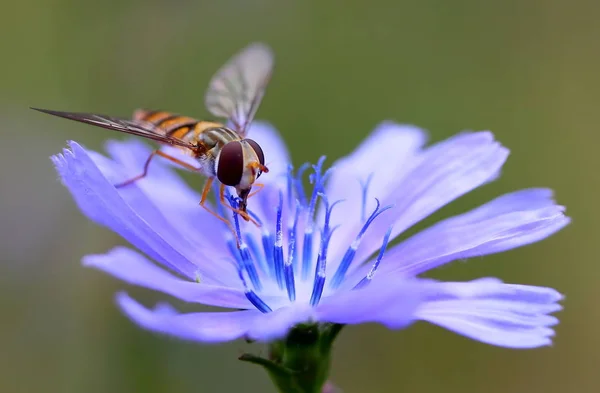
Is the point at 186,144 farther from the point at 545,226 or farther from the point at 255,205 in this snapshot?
the point at 545,226

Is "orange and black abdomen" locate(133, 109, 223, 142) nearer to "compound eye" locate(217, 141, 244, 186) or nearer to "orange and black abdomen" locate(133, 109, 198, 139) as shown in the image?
"orange and black abdomen" locate(133, 109, 198, 139)

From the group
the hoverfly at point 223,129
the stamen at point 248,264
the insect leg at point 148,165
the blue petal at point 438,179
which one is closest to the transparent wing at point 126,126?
the hoverfly at point 223,129

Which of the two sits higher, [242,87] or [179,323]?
[242,87]

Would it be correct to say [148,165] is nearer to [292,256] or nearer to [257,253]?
[257,253]

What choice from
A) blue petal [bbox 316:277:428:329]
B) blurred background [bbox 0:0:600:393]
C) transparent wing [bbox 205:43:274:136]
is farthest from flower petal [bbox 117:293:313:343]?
blurred background [bbox 0:0:600:393]

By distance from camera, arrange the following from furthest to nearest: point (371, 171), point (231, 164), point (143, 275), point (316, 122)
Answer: point (316, 122) < point (371, 171) < point (231, 164) < point (143, 275)

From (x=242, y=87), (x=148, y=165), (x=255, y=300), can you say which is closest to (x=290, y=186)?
(x=148, y=165)

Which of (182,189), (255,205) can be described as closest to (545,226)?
(255,205)
